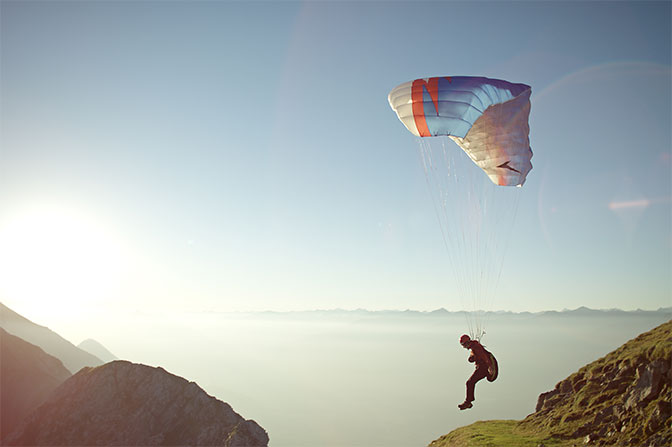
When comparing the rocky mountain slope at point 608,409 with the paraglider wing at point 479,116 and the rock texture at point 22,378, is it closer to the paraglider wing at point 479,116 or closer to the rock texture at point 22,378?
the paraglider wing at point 479,116

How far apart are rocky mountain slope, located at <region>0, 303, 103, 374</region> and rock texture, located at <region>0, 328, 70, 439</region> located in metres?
76.9

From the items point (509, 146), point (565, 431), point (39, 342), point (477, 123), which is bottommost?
point (39, 342)

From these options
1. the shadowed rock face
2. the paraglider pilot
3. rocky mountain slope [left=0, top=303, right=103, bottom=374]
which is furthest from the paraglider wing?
rocky mountain slope [left=0, top=303, right=103, bottom=374]

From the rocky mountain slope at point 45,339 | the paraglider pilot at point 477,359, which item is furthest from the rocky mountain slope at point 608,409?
the rocky mountain slope at point 45,339

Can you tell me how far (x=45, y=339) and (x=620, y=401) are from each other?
226116 mm

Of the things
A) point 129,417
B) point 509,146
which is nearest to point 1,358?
point 129,417

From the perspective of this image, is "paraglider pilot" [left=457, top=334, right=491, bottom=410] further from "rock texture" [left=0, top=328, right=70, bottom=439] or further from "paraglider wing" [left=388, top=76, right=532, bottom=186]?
"rock texture" [left=0, top=328, right=70, bottom=439]

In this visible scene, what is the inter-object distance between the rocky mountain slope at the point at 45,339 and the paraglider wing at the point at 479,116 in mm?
185541

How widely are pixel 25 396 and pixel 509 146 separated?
103m

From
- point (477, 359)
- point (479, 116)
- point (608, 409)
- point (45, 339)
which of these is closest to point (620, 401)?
point (608, 409)

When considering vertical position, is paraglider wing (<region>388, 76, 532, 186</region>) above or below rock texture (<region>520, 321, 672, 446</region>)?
above

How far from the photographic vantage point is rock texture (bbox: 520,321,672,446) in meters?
17.3

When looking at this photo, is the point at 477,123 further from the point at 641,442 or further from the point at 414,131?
the point at 641,442

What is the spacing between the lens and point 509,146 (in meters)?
19.3
